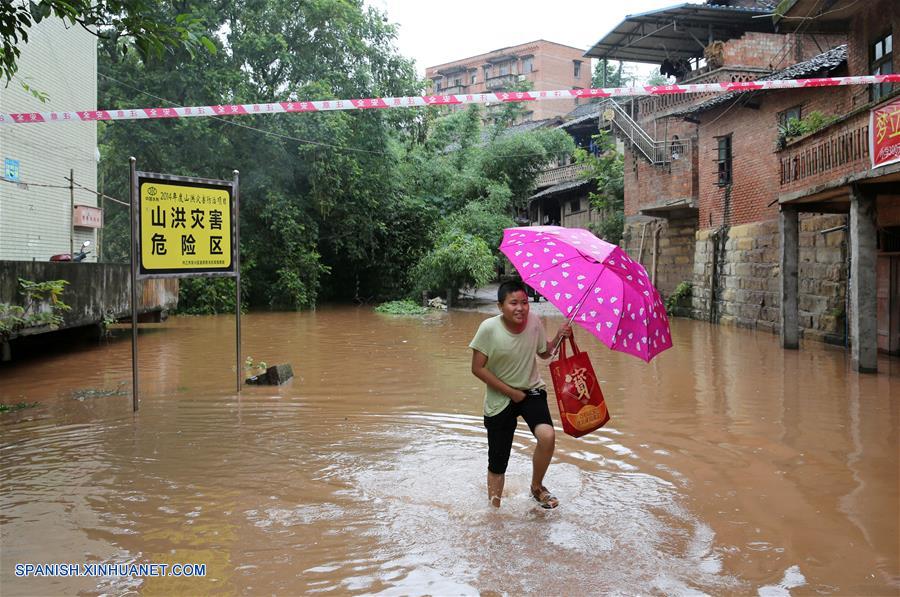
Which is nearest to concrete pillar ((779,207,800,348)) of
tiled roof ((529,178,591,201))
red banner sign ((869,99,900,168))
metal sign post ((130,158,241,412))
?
red banner sign ((869,99,900,168))

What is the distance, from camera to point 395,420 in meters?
7.79

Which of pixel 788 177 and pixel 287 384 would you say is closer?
pixel 287 384

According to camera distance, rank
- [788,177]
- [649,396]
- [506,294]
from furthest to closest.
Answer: [788,177] → [649,396] → [506,294]

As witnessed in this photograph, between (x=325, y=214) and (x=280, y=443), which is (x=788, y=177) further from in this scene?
(x=325, y=214)

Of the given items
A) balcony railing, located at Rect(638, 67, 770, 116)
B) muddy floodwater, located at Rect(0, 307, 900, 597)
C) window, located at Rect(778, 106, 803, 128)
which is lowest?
muddy floodwater, located at Rect(0, 307, 900, 597)

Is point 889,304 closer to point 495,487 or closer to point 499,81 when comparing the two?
point 495,487

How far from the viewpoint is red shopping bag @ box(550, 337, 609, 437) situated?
15.0ft

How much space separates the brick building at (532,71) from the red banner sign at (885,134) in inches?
1573

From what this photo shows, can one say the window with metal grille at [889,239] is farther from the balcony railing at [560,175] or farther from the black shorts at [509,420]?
the balcony railing at [560,175]

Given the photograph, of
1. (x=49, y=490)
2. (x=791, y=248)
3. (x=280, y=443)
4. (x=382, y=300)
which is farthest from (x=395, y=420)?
(x=382, y=300)

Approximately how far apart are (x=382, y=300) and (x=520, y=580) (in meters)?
28.0

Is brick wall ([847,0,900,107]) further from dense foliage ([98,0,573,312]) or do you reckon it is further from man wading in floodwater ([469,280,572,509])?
dense foliage ([98,0,573,312])

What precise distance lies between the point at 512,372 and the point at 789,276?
37.5ft

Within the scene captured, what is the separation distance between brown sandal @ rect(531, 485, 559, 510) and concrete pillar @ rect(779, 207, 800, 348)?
1093 cm
